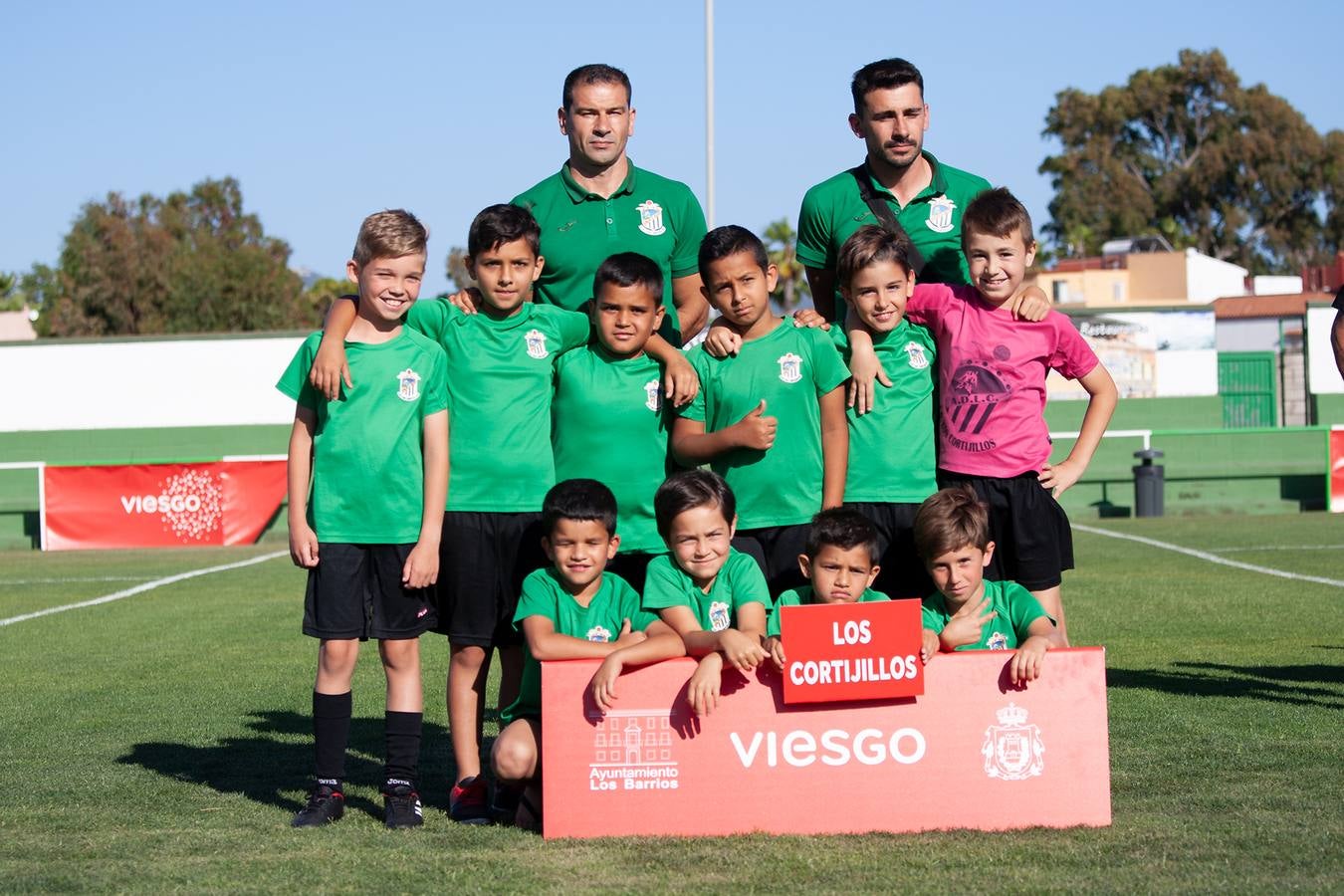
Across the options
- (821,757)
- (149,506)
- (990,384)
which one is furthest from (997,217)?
(149,506)

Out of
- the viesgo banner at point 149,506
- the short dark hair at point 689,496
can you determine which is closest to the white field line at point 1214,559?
the short dark hair at point 689,496

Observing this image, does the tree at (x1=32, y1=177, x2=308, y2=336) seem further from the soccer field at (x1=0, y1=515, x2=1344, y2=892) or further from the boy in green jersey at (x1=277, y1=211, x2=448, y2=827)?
the boy in green jersey at (x1=277, y1=211, x2=448, y2=827)

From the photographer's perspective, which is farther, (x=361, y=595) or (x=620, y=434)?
(x=620, y=434)

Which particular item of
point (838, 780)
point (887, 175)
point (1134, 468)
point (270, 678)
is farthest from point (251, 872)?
point (1134, 468)

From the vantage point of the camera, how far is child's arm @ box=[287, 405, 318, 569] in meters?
5.05

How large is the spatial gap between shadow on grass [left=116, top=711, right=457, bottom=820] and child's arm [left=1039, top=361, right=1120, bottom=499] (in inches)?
92.4

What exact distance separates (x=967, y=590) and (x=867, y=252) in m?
1.17

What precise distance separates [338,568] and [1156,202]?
59056mm

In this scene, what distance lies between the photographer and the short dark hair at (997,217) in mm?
5203

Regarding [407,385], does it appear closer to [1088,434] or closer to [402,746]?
[402,746]

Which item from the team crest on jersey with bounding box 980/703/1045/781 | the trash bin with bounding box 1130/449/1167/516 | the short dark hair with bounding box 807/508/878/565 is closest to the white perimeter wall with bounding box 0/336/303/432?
the trash bin with bounding box 1130/449/1167/516

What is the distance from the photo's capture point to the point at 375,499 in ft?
16.7

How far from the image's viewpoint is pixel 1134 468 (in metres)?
21.3

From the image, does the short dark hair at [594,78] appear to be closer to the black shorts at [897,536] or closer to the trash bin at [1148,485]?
the black shorts at [897,536]
